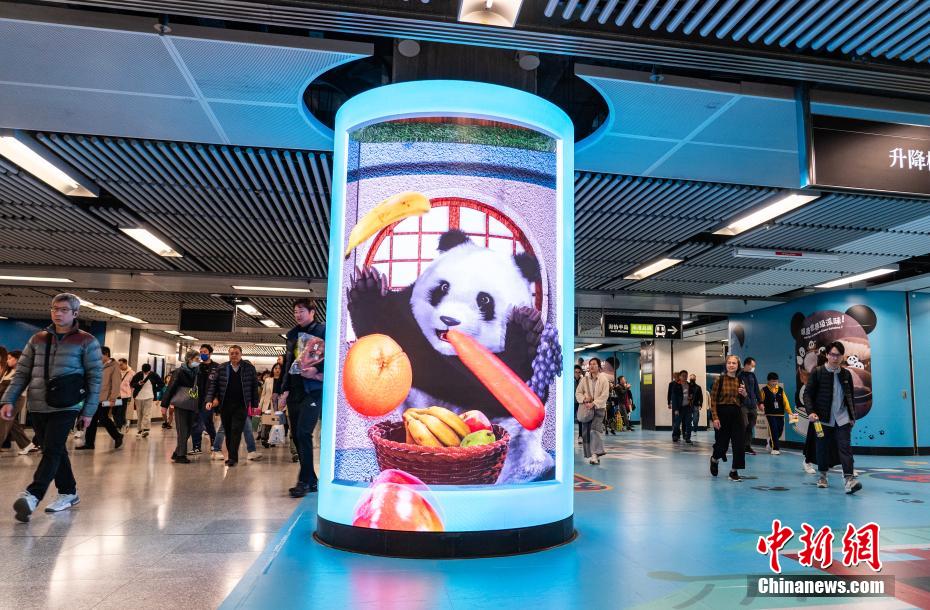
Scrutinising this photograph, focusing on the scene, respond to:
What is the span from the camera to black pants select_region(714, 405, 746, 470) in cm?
764

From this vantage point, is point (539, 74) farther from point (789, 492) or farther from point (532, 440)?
point (789, 492)

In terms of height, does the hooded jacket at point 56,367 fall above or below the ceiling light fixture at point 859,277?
below

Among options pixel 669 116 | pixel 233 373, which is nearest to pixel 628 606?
pixel 669 116

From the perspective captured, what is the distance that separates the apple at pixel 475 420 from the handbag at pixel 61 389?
10.4 ft

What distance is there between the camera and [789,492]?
6.63 meters

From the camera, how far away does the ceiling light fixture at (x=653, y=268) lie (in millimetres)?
11031

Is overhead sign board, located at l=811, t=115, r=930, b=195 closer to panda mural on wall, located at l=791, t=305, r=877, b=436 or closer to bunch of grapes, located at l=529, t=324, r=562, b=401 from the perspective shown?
bunch of grapes, located at l=529, t=324, r=562, b=401

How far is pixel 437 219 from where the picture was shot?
399cm

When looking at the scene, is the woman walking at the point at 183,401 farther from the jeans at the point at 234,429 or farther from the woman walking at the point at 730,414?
the woman walking at the point at 730,414

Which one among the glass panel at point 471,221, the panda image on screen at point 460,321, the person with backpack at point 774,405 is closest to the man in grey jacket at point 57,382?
the panda image on screen at point 460,321

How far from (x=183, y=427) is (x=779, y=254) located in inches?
354

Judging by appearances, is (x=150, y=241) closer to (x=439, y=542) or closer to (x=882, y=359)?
(x=439, y=542)

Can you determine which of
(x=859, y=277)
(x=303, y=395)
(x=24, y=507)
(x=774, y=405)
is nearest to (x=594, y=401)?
(x=774, y=405)

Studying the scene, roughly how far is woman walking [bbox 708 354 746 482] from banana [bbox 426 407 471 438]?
15.6 feet
